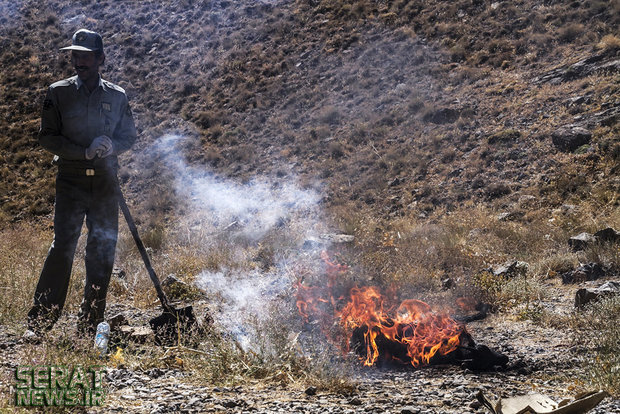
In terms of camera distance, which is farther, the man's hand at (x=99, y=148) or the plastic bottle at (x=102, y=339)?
the man's hand at (x=99, y=148)

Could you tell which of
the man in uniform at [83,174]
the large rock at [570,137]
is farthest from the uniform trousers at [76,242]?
the large rock at [570,137]

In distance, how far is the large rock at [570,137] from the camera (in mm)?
10578

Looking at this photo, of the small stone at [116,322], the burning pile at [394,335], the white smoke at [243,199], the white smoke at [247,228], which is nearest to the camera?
the burning pile at [394,335]

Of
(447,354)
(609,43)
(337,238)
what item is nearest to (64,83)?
(447,354)

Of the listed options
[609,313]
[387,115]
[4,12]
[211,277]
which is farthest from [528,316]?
[4,12]

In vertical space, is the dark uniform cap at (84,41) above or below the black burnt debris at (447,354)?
above

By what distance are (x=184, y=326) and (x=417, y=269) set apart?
327 cm

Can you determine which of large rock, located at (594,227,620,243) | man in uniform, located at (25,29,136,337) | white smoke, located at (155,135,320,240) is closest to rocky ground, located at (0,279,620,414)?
man in uniform, located at (25,29,136,337)

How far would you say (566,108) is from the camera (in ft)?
38.8

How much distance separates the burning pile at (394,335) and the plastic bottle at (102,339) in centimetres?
168

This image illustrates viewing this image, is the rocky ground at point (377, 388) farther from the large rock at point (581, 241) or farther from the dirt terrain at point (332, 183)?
the large rock at point (581, 241)

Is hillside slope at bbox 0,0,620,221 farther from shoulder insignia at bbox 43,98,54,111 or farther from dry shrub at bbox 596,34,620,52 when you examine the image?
shoulder insignia at bbox 43,98,54,111

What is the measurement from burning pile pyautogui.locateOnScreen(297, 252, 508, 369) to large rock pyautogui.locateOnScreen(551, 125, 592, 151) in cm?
727

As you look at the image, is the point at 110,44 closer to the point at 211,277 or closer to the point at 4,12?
the point at 4,12
